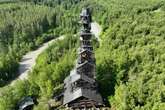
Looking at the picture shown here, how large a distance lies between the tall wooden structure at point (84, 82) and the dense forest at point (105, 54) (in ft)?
4.93

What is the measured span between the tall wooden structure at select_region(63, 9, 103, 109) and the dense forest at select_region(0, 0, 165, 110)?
1503 millimetres

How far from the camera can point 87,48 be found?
4800 cm

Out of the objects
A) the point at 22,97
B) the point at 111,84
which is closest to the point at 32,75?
the point at 22,97

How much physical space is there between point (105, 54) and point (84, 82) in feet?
33.0

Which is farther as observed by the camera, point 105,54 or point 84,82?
point 105,54

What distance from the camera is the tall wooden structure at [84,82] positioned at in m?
42.0

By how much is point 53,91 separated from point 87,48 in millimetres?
7293

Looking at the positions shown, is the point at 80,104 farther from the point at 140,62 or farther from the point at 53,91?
the point at 140,62

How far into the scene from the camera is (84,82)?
44781mm

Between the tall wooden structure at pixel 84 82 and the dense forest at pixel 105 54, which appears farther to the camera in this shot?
the tall wooden structure at pixel 84 82

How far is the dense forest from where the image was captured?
135 feet

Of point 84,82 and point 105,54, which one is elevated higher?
point 105,54

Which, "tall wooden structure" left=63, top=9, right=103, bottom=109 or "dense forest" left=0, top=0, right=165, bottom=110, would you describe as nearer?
"dense forest" left=0, top=0, right=165, bottom=110

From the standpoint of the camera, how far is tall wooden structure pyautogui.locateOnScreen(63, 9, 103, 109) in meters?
42.0
